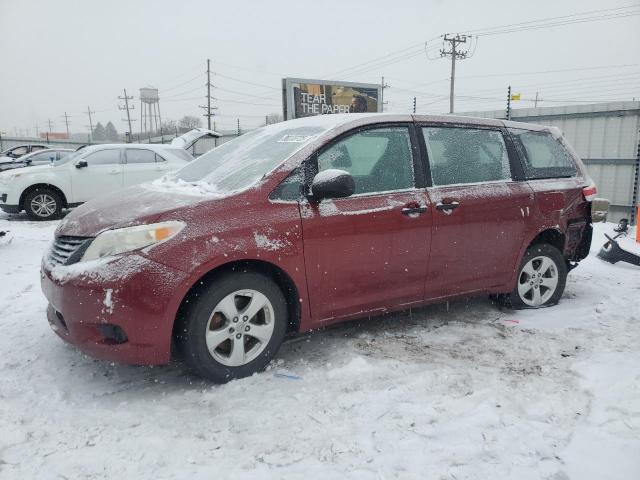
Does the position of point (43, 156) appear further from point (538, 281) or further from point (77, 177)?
point (538, 281)

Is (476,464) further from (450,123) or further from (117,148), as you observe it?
(117,148)

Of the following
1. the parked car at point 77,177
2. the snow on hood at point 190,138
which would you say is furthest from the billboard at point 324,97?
Result: the parked car at point 77,177

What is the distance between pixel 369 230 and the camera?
3299 millimetres

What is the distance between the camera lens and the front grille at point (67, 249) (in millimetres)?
2832

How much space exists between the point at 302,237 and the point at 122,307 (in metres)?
1.10

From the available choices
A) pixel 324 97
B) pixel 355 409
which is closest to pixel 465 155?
pixel 355 409

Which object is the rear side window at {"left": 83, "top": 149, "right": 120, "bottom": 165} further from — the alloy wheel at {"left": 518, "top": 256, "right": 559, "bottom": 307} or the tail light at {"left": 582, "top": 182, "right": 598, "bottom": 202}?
the tail light at {"left": 582, "top": 182, "right": 598, "bottom": 202}

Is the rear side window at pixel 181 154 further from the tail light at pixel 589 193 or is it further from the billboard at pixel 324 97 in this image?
the tail light at pixel 589 193

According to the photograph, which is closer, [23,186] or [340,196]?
[340,196]

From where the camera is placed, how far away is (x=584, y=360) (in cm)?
329

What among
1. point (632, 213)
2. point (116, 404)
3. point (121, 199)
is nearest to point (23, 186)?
point (121, 199)

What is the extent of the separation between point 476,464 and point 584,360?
5.01ft

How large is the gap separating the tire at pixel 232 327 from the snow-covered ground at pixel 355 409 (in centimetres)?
13

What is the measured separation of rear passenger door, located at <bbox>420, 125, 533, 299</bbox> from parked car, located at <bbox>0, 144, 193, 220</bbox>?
7.42m
